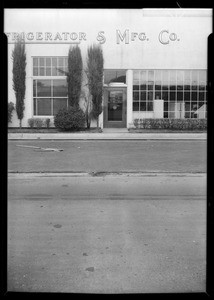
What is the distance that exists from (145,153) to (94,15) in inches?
494

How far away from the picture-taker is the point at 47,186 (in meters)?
7.93

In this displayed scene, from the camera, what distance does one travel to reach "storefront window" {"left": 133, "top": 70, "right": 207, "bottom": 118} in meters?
23.1

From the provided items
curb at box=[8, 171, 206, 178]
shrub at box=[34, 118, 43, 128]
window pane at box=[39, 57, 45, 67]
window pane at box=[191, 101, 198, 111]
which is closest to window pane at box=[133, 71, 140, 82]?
window pane at box=[191, 101, 198, 111]

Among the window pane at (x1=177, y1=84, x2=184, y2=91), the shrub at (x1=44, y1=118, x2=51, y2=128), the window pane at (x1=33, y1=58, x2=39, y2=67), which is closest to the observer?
the shrub at (x1=44, y1=118, x2=51, y2=128)

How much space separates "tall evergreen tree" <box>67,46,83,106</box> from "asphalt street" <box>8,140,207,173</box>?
798 cm

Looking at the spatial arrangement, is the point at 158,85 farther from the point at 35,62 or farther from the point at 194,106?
the point at 35,62

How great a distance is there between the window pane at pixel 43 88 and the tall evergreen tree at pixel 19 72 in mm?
1124

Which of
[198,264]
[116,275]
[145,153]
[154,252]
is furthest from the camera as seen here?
[145,153]

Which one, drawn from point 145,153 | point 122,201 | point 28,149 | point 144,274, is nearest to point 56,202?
point 122,201

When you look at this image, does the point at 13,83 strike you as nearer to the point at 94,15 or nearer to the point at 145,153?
the point at 94,15

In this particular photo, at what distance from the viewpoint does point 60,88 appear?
2328 cm

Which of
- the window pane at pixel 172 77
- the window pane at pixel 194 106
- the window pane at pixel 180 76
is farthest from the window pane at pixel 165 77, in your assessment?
the window pane at pixel 194 106

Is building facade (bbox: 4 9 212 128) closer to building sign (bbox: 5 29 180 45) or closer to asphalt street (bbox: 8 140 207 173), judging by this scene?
building sign (bbox: 5 29 180 45)

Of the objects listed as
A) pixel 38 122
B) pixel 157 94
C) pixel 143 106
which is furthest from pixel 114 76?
pixel 38 122
